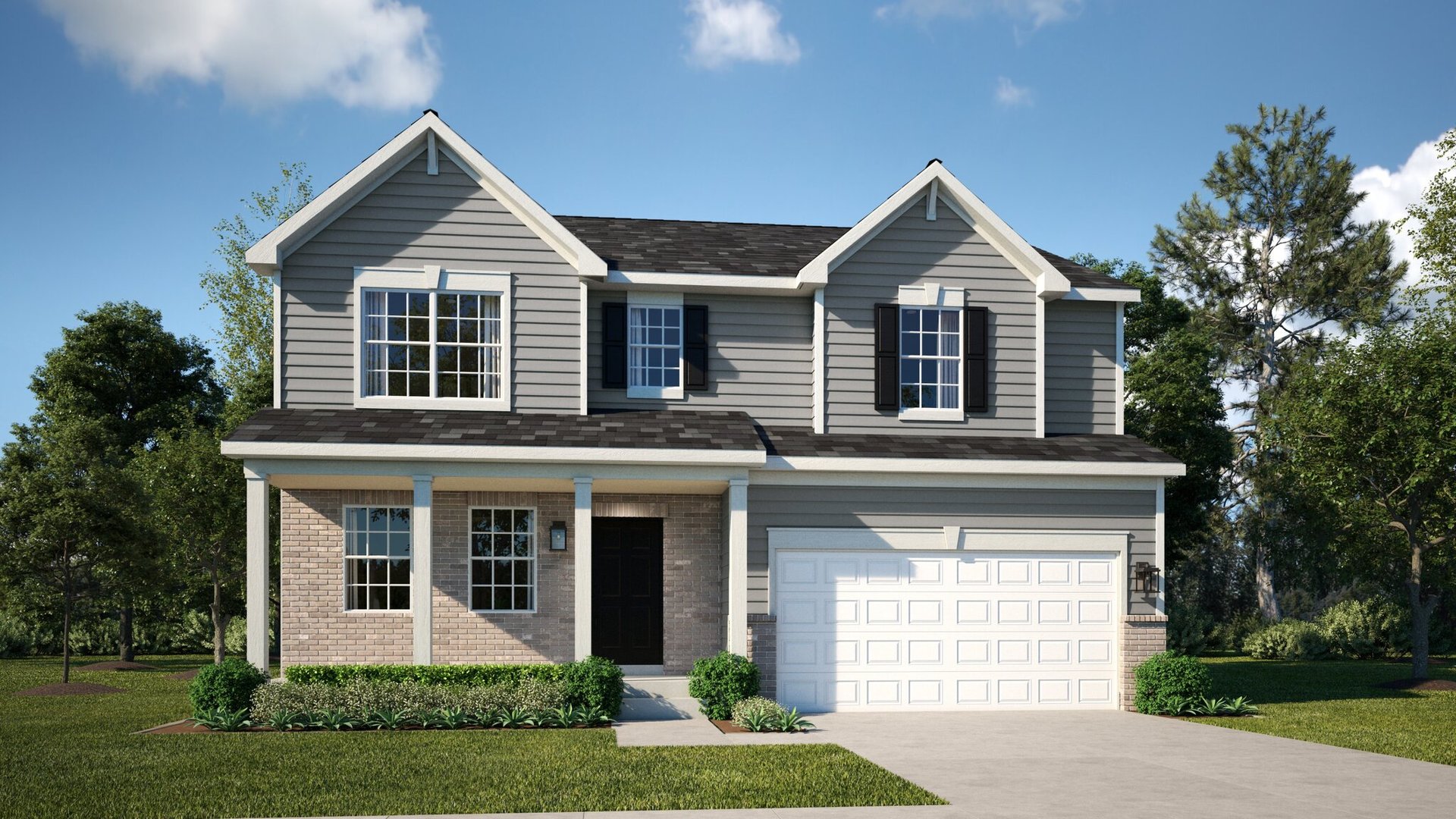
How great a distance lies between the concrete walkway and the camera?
9250mm

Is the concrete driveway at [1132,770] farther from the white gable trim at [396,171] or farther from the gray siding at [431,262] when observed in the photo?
the white gable trim at [396,171]

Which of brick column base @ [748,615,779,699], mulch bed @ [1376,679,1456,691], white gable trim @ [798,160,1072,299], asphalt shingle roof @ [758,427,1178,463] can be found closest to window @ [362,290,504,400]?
asphalt shingle roof @ [758,427,1178,463]

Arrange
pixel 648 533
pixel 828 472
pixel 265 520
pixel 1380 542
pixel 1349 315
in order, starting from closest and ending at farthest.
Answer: pixel 265 520, pixel 828 472, pixel 648 533, pixel 1380 542, pixel 1349 315

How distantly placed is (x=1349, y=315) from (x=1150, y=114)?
11.3m

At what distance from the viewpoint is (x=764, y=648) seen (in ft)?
53.6

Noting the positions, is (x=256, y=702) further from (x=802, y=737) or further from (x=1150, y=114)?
(x=1150, y=114)

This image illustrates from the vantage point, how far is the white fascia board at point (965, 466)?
54.3ft

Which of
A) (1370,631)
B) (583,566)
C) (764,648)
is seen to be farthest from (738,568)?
(1370,631)

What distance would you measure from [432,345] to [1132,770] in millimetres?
10929

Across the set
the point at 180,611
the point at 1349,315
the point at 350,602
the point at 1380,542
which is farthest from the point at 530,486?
the point at 1349,315

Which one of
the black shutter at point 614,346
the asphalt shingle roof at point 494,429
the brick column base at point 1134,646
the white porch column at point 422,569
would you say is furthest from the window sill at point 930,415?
the white porch column at point 422,569

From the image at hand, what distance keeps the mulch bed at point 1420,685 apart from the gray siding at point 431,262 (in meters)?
15.1

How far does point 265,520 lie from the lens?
15.2m

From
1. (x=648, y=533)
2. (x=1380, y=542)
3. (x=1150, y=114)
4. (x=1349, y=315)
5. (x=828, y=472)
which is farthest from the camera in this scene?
(x=1349, y=315)
